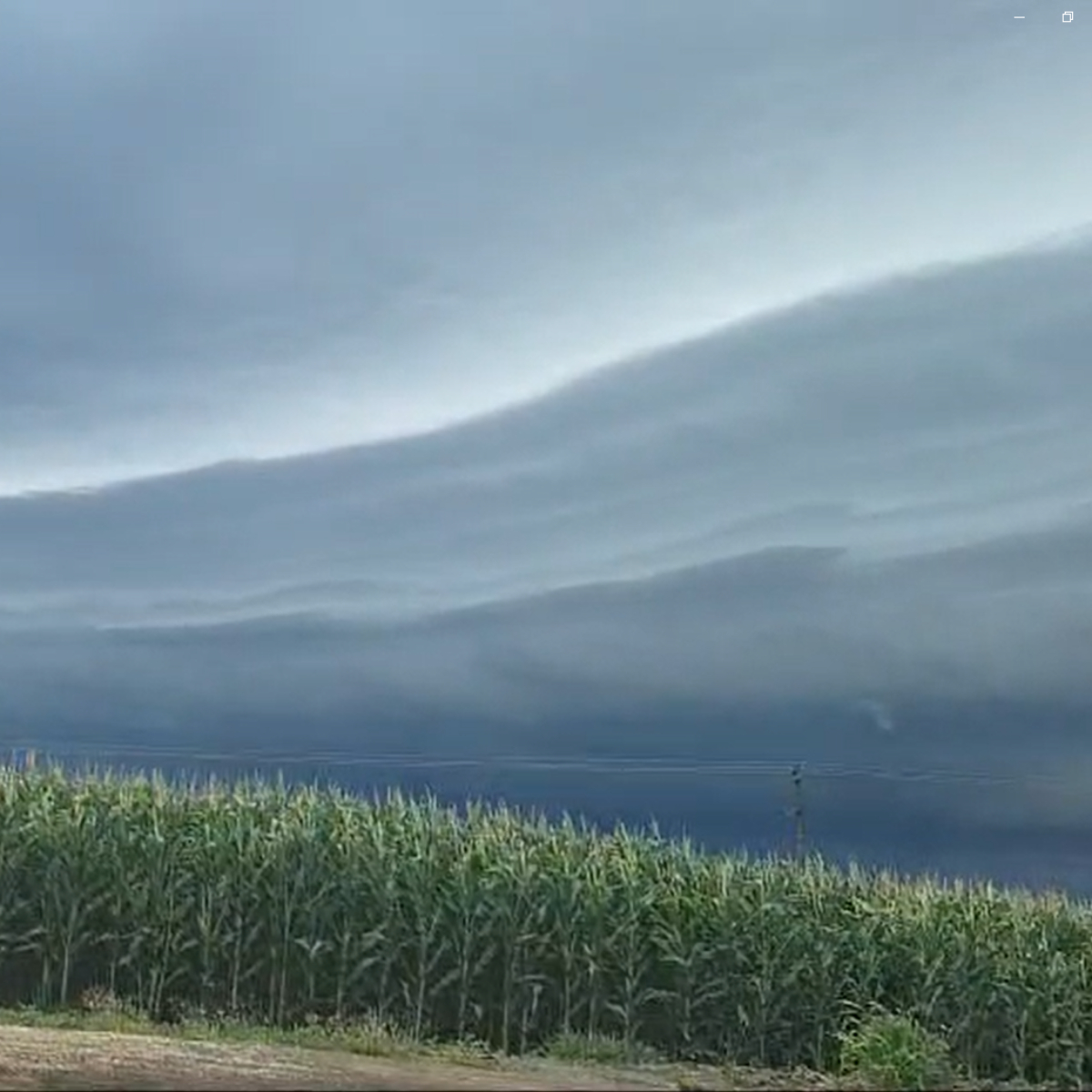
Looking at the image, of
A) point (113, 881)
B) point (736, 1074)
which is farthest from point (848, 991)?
point (113, 881)

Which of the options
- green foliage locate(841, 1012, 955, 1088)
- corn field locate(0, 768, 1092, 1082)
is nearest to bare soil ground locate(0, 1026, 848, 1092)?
green foliage locate(841, 1012, 955, 1088)

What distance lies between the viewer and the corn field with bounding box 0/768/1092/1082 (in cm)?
1425

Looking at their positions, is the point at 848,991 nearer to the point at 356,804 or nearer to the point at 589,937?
the point at 589,937

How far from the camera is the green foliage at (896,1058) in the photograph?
1037 centimetres

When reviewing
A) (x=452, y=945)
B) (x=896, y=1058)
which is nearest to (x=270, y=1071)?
(x=896, y=1058)

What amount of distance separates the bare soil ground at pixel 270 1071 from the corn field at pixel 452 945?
81.3 inches

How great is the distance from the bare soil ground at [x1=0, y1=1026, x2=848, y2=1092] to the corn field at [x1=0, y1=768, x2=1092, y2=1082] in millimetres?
2065

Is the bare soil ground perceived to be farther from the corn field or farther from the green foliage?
the corn field

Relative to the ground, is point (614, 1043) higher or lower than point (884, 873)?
lower

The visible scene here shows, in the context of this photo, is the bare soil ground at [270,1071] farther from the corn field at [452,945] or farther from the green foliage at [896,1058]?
the corn field at [452,945]

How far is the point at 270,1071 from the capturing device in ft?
31.2

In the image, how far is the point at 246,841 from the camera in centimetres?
1486

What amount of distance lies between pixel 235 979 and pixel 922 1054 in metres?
6.22

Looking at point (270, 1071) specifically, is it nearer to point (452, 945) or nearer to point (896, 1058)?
point (896, 1058)
